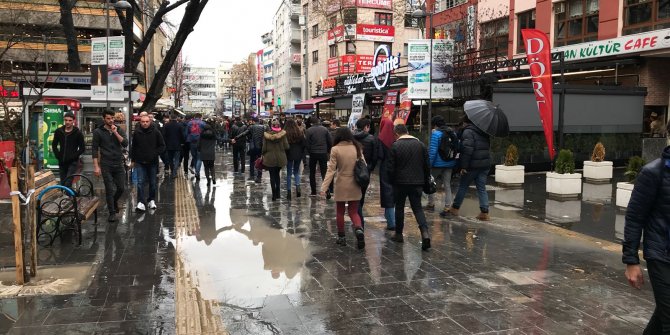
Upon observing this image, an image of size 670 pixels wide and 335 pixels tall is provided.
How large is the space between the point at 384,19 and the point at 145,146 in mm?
45196

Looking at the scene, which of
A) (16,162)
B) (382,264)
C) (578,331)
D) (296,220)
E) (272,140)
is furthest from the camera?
(272,140)

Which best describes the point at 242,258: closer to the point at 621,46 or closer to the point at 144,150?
the point at 144,150

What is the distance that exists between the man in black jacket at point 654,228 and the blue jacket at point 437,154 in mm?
6310

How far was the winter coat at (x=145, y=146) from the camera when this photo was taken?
31.1 feet

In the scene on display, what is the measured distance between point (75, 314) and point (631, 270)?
14.3ft

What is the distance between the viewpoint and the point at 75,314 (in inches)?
181

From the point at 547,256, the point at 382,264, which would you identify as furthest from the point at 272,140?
the point at 547,256

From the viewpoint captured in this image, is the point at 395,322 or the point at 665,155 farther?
the point at 395,322

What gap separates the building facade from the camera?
66250 millimetres

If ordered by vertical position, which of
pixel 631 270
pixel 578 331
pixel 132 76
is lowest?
pixel 578 331

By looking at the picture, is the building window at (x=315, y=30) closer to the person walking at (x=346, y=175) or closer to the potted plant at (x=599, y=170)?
the potted plant at (x=599, y=170)

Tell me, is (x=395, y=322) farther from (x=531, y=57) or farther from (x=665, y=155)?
(x=531, y=57)

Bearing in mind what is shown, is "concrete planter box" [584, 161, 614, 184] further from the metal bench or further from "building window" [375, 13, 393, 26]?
"building window" [375, 13, 393, 26]

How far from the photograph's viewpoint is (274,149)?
1086 cm
